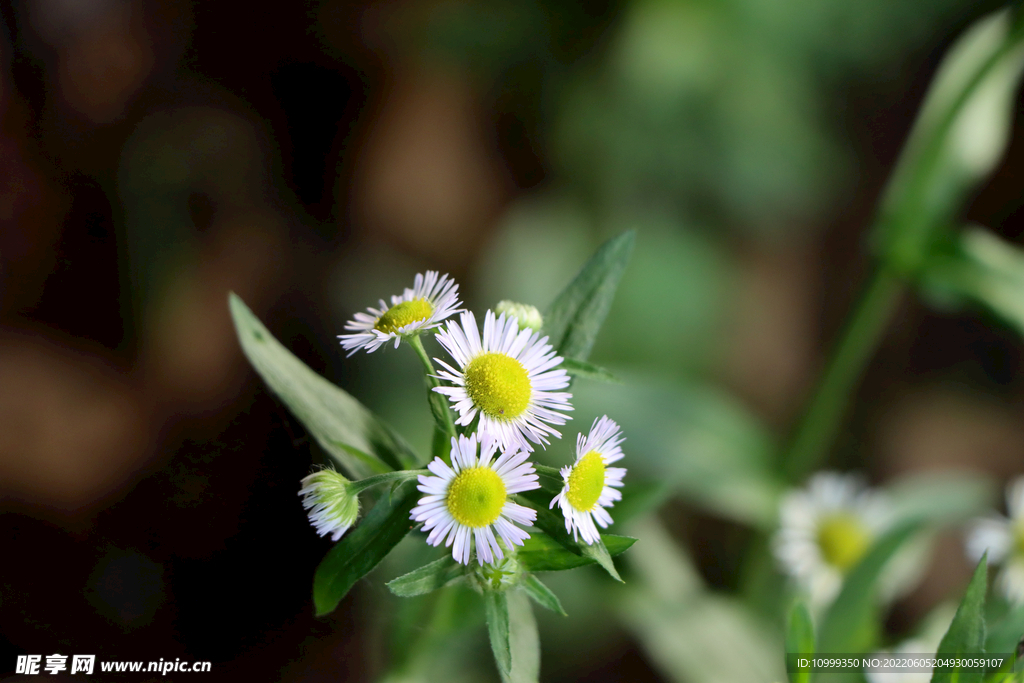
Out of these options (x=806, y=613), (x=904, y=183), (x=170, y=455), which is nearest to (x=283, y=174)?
(x=170, y=455)

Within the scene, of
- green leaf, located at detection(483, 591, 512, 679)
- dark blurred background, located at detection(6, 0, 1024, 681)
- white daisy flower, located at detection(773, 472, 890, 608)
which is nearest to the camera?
green leaf, located at detection(483, 591, 512, 679)

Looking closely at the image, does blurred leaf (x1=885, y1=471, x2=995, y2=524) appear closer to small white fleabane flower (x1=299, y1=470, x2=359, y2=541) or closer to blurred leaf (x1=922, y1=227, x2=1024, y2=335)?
blurred leaf (x1=922, y1=227, x2=1024, y2=335)

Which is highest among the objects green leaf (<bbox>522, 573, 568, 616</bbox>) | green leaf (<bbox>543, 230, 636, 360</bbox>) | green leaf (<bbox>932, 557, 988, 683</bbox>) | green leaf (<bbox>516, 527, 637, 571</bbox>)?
green leaf (<bbox>543, 230, 636, 360</bbox>)

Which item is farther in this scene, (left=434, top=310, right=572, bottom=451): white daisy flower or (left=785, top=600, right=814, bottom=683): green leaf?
(left=785, top=600, right=814, bottom=683): green leaf

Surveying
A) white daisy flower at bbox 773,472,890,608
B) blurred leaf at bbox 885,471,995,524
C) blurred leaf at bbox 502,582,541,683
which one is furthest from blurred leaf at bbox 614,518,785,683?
blurred leaf at bbox 502,582,541,683

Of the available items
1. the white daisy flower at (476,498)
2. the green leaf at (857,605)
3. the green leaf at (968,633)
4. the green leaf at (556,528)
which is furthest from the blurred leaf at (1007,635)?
the white daisy flower at (476,498)

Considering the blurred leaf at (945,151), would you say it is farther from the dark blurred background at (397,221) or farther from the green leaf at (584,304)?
the green leaf at (584,304)

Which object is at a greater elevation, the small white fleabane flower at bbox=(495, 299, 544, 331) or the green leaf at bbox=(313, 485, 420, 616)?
the small white fleabane flower at bbox=(495, 299, 544, 331)
